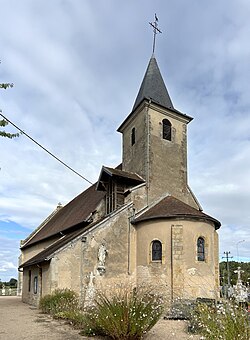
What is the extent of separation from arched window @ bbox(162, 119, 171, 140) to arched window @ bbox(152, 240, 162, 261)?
7.54 metres

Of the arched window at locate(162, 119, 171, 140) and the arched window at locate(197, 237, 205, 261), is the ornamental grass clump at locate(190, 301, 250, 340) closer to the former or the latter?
the arched window at locate(197, 237, 205, 261)

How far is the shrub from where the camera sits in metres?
14.6

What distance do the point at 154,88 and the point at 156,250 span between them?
11.7m

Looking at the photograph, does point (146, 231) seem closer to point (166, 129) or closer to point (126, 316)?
point (166, 129)

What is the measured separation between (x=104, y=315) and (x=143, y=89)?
739 inches

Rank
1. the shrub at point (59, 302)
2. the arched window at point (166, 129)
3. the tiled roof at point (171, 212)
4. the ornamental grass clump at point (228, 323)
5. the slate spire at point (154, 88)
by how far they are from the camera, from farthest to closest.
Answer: the slate spire at point (154, 88) → the arched window at point (166, 129) → the tiled roof at point (171, 212) → the shrub at point (59, 302) → the ornamental grass clump at point (228, 323)

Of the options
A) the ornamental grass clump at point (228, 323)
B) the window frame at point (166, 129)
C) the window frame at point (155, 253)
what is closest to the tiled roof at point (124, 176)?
the window frame at point (166, 129)

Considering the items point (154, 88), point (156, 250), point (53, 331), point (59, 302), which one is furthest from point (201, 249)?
point (154, 88)

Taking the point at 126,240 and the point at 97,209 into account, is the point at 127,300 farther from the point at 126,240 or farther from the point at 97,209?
the point at 97,209

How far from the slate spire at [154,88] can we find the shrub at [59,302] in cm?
1281

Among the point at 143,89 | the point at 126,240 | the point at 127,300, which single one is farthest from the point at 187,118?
the point at 127,300

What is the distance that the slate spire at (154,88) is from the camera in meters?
24.0

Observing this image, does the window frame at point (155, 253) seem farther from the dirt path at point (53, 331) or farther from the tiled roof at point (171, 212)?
the dirt path at point (53, 331)

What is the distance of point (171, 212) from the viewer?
1809 centimetres
